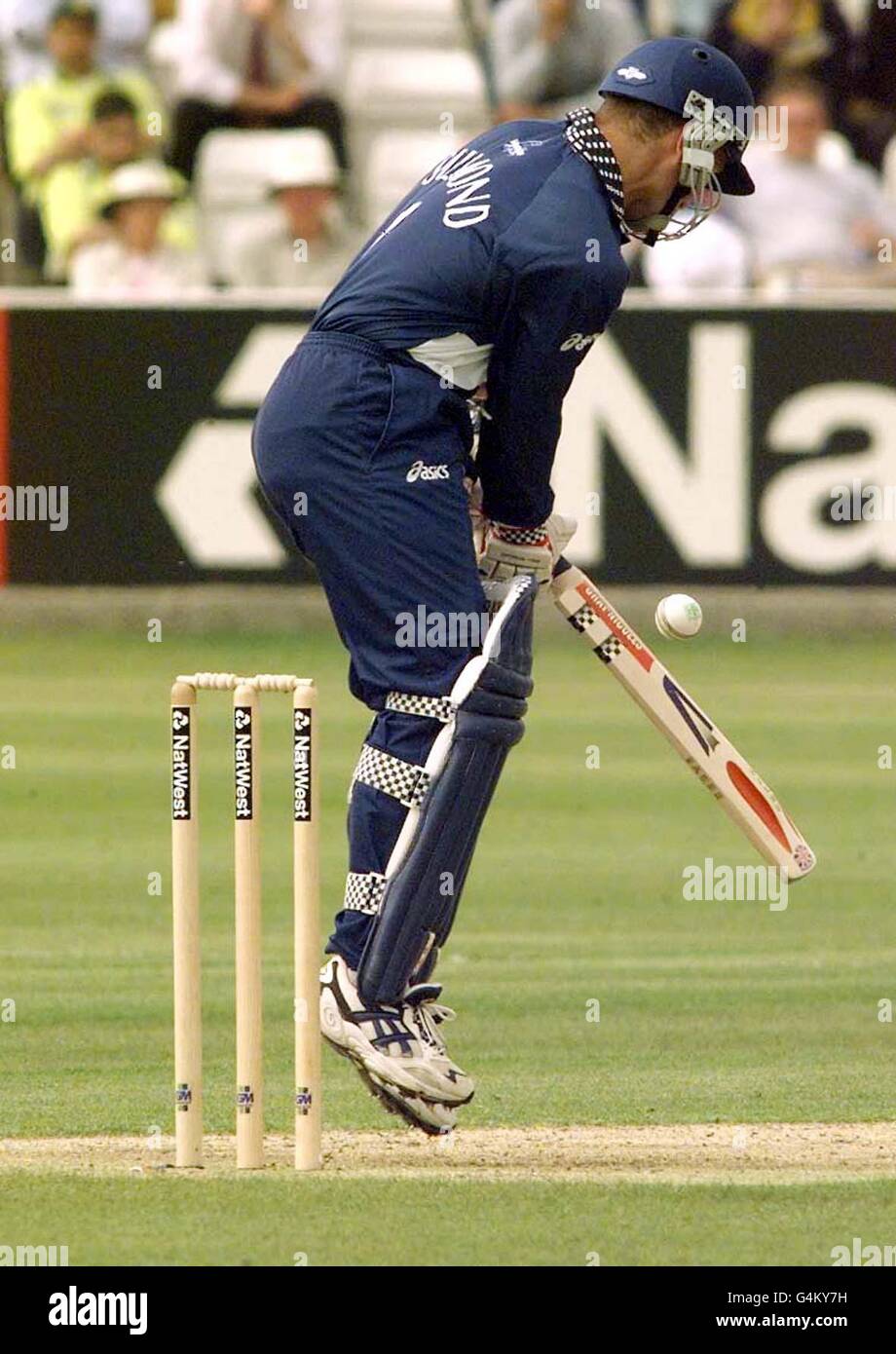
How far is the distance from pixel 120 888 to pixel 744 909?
2.12 m

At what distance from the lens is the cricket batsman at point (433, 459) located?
5.93m

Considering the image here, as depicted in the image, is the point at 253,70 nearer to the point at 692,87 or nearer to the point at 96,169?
the point at 96,169

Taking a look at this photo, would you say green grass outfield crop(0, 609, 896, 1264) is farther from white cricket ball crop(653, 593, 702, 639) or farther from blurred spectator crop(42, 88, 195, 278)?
blurred spectator crop(42, 88, 195, 278)

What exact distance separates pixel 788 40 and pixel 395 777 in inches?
508

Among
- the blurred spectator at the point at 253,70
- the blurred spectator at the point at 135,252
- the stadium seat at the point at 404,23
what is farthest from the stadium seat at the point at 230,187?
the stadium seat at the point at 404,23

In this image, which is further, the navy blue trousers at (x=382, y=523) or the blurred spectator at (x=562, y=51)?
the blurred spectator at (x=562, y=51)

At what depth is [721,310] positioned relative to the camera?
15.7 meters

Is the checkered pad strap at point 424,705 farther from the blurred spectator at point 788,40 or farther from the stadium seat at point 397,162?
the blurred spectator at point 788,40

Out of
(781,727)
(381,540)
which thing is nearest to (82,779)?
(781,727)

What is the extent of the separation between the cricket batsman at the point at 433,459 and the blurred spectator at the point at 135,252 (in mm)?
10591

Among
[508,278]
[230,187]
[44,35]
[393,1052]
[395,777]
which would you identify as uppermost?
[44,35]

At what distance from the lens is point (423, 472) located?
5.99m

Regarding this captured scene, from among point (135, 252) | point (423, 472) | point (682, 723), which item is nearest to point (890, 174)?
point (135, 252)
